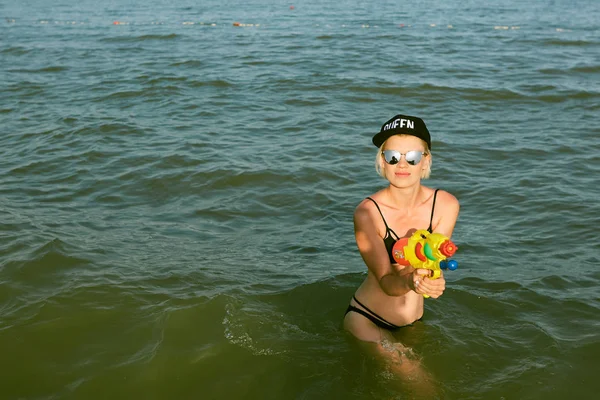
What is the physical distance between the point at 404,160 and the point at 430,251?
3.13 ft

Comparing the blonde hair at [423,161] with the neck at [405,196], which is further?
the neck at [405,196]

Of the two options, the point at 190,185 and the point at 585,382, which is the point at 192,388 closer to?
the point at 585,382

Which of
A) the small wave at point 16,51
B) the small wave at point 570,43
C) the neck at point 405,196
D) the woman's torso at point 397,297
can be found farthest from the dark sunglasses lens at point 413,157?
the small wave at point 16,51

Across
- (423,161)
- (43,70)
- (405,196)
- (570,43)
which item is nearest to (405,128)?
(423,161)

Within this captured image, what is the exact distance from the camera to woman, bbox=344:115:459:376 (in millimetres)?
4824

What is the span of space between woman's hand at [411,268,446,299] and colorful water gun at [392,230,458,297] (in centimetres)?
3

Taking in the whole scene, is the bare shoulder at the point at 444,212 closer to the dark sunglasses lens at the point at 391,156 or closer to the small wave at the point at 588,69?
the dark sunglasses lens at the point at 391,156

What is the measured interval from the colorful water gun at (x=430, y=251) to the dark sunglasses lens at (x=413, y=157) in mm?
637

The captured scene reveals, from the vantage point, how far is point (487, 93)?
13508 mm

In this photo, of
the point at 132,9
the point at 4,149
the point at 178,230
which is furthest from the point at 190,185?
the point at 132,9

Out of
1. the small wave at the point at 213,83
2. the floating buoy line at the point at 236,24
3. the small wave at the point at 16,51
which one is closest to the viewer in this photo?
the small wave at the point at 213,83

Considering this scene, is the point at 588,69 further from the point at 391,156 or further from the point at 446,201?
the point at 391,156

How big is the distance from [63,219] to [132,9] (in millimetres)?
24517

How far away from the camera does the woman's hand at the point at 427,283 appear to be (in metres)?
4.14
